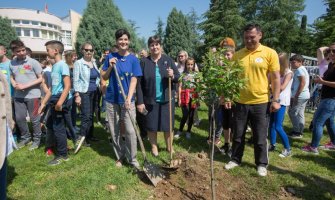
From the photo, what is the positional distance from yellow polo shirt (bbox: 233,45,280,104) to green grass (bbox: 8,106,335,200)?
1.32 meters

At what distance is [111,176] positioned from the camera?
422 cm

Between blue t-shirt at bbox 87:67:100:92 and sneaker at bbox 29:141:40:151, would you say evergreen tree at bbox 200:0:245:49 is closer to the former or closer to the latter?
blue t-shirt at bbox 87:67:100:92

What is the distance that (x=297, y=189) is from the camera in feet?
12.8

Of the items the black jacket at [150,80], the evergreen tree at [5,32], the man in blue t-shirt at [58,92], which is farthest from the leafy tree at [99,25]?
the black jacket at [150,80]

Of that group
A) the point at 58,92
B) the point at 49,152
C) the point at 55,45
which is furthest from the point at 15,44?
the point at 49,152

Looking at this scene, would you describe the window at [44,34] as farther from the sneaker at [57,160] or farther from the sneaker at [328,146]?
the sneaker at [328,146]

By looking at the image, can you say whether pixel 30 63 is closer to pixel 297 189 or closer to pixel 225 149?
pixel 225 149

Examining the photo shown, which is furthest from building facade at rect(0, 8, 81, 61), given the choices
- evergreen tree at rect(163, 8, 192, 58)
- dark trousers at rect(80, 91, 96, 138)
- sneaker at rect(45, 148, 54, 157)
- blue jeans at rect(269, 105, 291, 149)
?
blue jeans at rect(269, 105, 291, 149)

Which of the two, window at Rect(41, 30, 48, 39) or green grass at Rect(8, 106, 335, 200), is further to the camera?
window at Rect(41, 30, 48, 39)

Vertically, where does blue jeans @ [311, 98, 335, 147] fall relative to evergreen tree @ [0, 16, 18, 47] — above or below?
below

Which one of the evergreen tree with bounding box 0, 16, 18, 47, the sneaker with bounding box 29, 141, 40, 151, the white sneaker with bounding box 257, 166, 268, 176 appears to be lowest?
the white sneaker with bounding box 257, 166, 268, 176

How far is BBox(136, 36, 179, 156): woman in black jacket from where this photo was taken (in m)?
4.56

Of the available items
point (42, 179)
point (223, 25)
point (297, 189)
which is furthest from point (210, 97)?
point (223, 25)

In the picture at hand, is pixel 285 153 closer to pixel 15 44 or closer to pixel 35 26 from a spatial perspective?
pixel 15 44
